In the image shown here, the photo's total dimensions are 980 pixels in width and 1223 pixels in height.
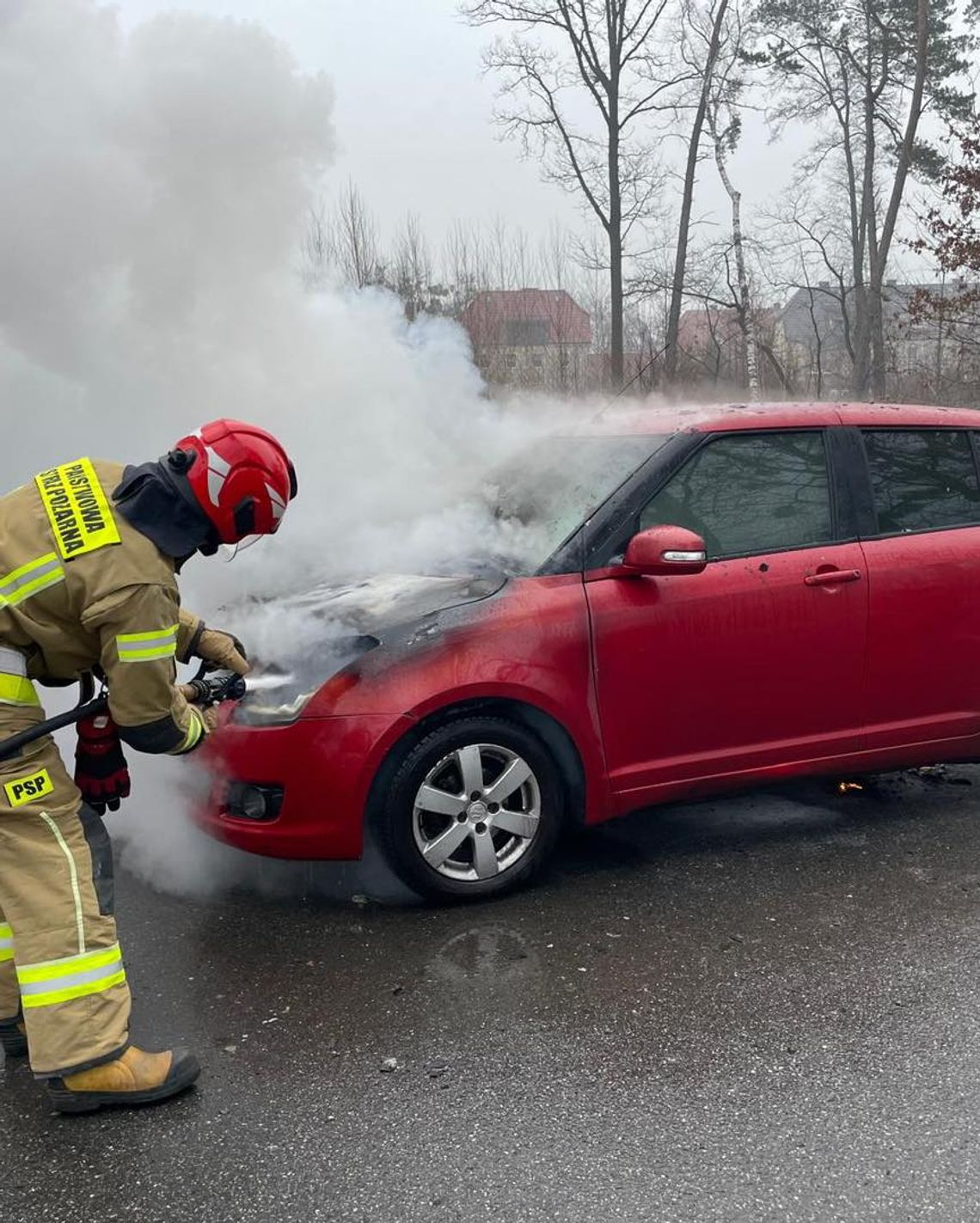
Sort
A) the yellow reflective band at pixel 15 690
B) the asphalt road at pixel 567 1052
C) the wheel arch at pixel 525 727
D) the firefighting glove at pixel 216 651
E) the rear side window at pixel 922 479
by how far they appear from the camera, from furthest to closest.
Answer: the rear side window at pixel 922 479 < the wheel arch at pixel 525 727 < the firefighting glove at pixel 216 651 < the yellow reflective band at pixel 15 690 < the asphalt road at pixel 567 1052

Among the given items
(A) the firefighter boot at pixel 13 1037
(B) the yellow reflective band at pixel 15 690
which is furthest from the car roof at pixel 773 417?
(A) the firefighter boot at pixel 13 1037

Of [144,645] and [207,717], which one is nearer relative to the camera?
[144,645]

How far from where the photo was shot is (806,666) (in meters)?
3.75

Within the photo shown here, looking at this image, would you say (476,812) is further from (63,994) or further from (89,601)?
(89,601)

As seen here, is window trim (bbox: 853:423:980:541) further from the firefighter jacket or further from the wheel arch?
the firefighter jacket

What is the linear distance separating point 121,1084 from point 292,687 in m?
1.26

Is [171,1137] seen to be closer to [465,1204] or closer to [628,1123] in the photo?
[465,1204]

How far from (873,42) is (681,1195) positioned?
25669 millimetres

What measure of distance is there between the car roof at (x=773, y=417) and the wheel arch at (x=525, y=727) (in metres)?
1.21

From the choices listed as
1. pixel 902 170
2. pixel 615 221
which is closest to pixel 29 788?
pixel 902 170

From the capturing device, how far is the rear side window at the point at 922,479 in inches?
159

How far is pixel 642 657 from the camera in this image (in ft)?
11.6

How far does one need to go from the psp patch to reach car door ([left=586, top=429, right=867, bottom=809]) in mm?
1710

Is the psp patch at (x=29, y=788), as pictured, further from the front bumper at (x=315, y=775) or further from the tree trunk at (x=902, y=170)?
the tree trunk at (x=902, y=170)
